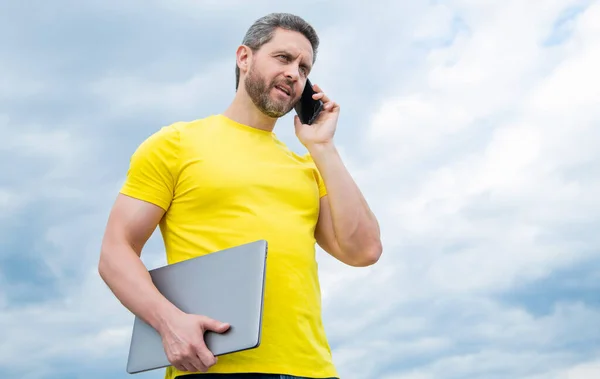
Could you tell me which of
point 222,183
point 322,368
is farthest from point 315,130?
point 322,368

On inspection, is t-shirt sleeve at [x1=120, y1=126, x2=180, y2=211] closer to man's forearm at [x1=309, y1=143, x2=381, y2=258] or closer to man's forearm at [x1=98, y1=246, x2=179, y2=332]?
man's forearm at [x1=98, y1=246, x2=179, y2=332]

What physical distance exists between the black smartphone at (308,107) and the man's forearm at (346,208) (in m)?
0.30

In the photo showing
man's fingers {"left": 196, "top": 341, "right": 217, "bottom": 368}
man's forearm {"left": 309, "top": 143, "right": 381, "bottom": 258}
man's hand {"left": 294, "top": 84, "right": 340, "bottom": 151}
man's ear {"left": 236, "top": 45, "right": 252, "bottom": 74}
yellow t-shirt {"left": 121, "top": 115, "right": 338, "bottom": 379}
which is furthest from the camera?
man's ear {"left": 236, "top": 45, "right": 252, "bottom": 74}

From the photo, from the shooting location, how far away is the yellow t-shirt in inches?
117

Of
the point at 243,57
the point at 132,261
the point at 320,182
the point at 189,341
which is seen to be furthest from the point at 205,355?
the point at 243,57

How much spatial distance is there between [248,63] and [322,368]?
5.41 feet

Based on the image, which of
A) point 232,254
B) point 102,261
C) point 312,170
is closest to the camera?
point 232,254

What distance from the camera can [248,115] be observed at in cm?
362

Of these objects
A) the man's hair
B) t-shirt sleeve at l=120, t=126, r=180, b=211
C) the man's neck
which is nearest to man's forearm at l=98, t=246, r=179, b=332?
t-shirt sleeve at l=120, t=126, r=180, b=211

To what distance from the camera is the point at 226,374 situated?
2.83m

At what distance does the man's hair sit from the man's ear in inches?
1.1

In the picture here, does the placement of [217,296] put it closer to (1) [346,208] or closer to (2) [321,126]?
(1) [346,208]

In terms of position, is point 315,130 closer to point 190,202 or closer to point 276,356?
point 190,202

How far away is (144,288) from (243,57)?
148 cm
